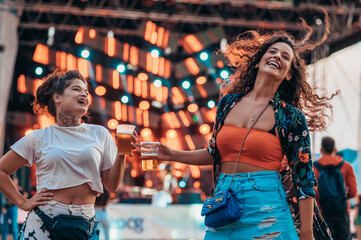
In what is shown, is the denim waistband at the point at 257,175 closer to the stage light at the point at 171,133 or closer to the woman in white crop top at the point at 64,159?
the woman in white crop top at the point at 64,159

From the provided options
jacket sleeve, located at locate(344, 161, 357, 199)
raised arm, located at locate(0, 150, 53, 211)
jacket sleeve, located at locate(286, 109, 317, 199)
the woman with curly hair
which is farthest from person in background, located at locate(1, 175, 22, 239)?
jacket sleeve, located at locate(286, 109, 317, 199)

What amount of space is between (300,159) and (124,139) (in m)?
0.98

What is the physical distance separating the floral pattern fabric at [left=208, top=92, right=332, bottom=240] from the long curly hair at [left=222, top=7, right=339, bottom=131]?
30 centimetres

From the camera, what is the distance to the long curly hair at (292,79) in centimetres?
309

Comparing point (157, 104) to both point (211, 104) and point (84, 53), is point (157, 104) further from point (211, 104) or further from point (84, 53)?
point (84, 53)

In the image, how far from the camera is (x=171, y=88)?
18.5 metres

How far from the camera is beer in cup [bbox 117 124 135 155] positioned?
3.00 meters

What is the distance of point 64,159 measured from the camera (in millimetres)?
3016

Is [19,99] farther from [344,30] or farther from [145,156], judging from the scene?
[145,156]

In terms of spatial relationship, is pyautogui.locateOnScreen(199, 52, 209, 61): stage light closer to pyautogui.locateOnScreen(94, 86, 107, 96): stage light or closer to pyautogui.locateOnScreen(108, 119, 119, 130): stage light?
pyautogui.locateOnScreen(94, 86, 107, 96): stage light

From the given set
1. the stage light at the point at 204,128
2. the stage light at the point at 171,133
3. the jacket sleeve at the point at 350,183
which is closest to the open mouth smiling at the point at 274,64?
the jacket sleeve at the point at 350,183

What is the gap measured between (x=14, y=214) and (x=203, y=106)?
10.1 meters

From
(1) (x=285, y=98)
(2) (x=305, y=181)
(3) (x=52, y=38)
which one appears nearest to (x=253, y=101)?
(1) (x=285, y=98)

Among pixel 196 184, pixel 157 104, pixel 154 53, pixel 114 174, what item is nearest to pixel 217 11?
pixel 154 53
